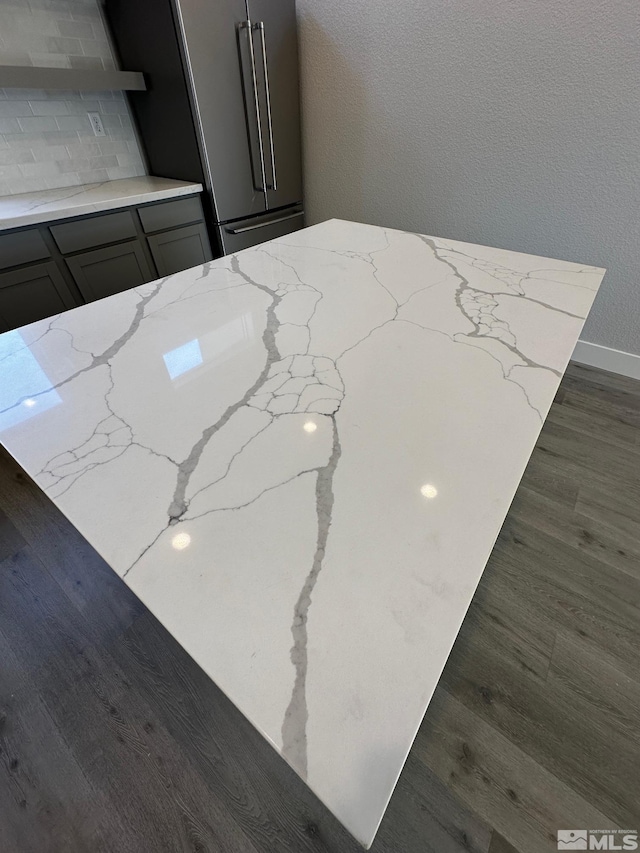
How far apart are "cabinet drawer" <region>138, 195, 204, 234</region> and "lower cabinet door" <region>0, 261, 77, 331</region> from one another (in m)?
0.53

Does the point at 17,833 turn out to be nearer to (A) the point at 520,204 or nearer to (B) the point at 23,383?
(B) the point at 23,383

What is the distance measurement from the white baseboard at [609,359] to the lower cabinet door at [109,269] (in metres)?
2.44

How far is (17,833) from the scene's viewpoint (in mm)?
926

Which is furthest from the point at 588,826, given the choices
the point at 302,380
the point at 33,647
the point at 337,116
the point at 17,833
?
the point at 337,116

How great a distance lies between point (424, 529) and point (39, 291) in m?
2.15

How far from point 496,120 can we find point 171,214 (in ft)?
5.73

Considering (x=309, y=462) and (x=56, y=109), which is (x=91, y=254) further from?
(x=309, y=462)

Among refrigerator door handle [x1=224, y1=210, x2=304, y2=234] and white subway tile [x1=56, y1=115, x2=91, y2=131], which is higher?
white subway tile [x1=56, y1=115, x2=91, y2=131]

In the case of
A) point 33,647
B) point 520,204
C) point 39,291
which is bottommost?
point 33,647

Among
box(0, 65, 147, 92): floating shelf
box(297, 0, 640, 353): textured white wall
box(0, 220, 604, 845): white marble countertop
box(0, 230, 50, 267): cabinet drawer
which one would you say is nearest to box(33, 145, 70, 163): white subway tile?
box(0, 65, 147, 92): floating shelf

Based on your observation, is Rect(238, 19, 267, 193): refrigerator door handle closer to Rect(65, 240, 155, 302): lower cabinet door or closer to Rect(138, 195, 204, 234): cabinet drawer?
Rect(138, 195, 204, 234): cabinet drawer

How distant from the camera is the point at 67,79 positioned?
1.88 m

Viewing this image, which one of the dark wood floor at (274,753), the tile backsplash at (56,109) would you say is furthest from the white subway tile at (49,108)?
the dark wood floor at (274,753)

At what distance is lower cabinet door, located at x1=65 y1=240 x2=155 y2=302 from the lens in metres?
1.99
